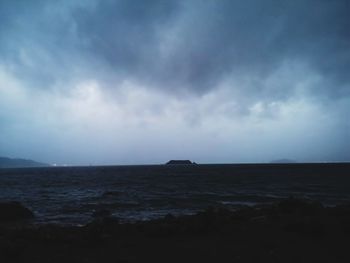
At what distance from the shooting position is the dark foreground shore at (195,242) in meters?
11.1

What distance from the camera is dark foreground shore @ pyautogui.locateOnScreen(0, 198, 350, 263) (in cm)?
1107

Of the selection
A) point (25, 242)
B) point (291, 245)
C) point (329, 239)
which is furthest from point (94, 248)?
point (329, 239)

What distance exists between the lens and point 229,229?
14.8 meters

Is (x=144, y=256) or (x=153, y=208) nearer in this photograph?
(x=144, y=256)

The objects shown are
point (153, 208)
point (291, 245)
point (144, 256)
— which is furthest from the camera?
point (153, 208)

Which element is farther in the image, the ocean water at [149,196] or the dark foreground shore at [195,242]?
A: the ocean water at [149,196]

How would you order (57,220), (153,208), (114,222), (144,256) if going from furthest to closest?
(153,208) → (57,220) → (114,222) → (144,256)

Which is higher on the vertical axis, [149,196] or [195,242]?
[149,196]

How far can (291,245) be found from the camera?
1212 cm

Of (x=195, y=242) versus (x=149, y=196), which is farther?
(x=149, y=196)

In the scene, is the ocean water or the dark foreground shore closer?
the dark foreground shore

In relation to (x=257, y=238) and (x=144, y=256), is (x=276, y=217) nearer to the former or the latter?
(x=257, y=238)

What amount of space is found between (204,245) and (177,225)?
2.52 meters

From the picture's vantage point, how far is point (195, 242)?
1284 cm
